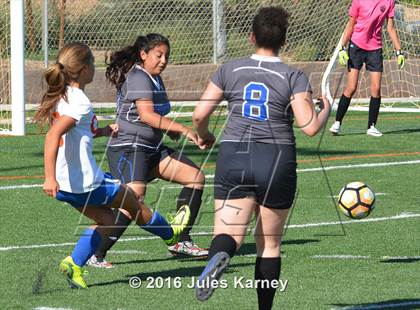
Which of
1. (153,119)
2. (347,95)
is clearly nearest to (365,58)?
(347,95)

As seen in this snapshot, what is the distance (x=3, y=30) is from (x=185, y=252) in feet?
35.3

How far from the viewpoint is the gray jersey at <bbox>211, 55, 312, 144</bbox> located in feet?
22.0

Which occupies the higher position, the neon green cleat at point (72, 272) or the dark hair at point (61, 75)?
the dark hair at point (61, 75)

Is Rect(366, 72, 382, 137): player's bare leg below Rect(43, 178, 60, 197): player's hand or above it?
below

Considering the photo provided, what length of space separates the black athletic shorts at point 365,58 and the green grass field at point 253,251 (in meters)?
2.37

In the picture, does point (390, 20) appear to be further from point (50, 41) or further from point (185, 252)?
point (185, 252)

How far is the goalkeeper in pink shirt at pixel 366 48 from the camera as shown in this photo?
16906mm

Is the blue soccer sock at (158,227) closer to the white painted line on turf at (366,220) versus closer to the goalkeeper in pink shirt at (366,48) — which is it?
the white painted line on turf at (366,220)

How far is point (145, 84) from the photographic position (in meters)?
8.83

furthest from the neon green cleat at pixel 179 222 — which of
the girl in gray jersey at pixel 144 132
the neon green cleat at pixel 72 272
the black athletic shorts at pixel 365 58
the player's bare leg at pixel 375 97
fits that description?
the black athletic shorts at pixel 365 58

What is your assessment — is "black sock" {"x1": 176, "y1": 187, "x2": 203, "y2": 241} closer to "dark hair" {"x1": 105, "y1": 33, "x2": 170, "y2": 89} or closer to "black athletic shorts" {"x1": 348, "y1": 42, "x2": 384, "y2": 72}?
"dark hair" {"x1": 105, "y1": 33, "x2": 170, "y2": 89}

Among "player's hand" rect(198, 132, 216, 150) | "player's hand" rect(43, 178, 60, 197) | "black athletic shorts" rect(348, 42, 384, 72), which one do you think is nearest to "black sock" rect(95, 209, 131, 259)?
"player's hand" rect(43, 178, 60, 197)

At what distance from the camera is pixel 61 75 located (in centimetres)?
771

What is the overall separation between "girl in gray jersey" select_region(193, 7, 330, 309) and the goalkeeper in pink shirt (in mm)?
10195
